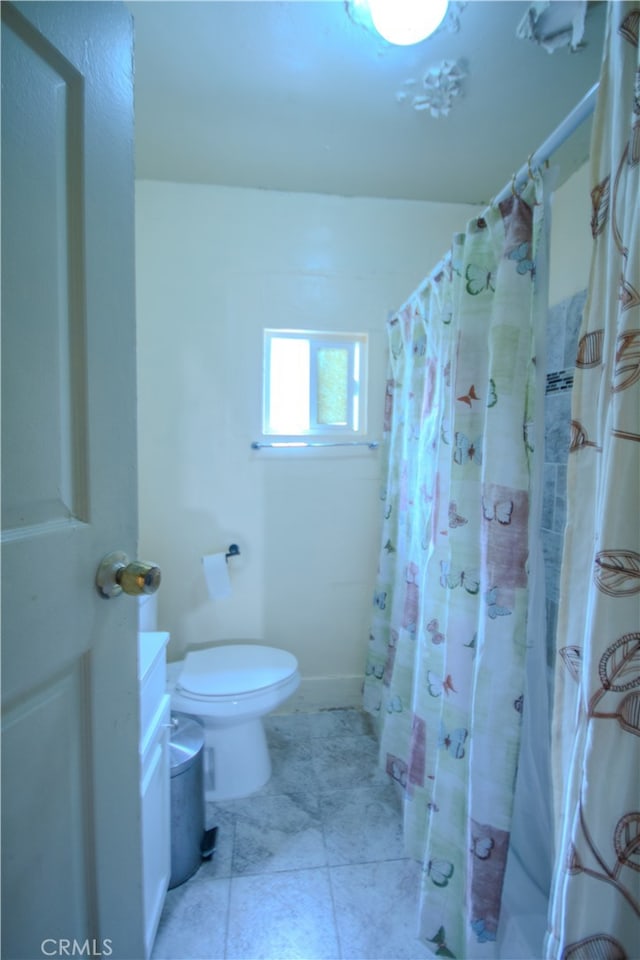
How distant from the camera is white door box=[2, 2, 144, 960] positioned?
1.55ft

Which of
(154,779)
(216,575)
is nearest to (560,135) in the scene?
(154,779)

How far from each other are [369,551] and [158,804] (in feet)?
3.98

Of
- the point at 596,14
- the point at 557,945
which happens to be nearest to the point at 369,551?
the point at 557,945

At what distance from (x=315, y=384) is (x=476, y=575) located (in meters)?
1.25

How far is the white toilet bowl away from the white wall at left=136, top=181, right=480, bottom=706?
36cm

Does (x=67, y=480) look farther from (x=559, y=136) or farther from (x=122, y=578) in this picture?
(x=559, y=136)

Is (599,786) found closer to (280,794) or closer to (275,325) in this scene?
(280,794)

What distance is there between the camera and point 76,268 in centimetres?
54

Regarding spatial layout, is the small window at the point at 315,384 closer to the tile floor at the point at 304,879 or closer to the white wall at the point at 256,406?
the white wall at the point at 256,406

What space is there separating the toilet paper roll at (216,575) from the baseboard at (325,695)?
0.59 meters

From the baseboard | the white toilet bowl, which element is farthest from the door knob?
the baseboard

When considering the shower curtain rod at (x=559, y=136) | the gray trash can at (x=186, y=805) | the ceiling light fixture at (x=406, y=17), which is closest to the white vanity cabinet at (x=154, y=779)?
the gray trash can at (x=186, y=805)

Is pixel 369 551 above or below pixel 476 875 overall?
above

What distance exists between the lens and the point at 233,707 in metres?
1.28
